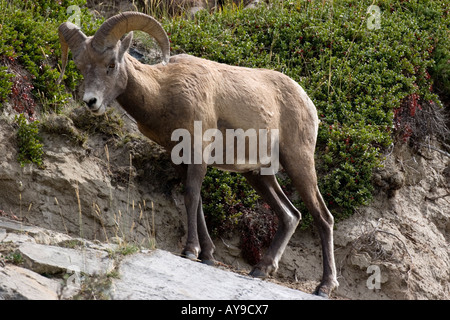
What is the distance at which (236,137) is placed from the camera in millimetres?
7648

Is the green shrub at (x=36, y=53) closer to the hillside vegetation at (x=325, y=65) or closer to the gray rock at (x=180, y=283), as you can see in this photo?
the hillside vegetation at (x=325, y=65)

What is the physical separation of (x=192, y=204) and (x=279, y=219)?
137 cm

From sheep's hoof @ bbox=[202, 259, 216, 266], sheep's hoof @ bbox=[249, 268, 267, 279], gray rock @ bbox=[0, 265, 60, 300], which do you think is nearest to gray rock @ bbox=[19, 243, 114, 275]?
gray rock @ bbox=[0, 265, 60, 300]

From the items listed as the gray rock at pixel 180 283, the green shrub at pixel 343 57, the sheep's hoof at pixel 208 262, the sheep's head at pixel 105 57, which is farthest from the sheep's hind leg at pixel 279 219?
the sheep's head at pixel 105 57

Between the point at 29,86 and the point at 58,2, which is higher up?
the point at 58,2

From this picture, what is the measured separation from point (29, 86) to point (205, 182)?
2.59m

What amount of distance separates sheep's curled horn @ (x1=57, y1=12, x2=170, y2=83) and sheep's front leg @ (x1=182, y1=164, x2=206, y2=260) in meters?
1.18

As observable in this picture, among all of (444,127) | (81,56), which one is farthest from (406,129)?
(81,56)

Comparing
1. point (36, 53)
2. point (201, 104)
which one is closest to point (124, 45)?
point (201, 104)

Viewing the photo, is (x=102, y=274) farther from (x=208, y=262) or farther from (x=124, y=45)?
(x=124, y=45)
